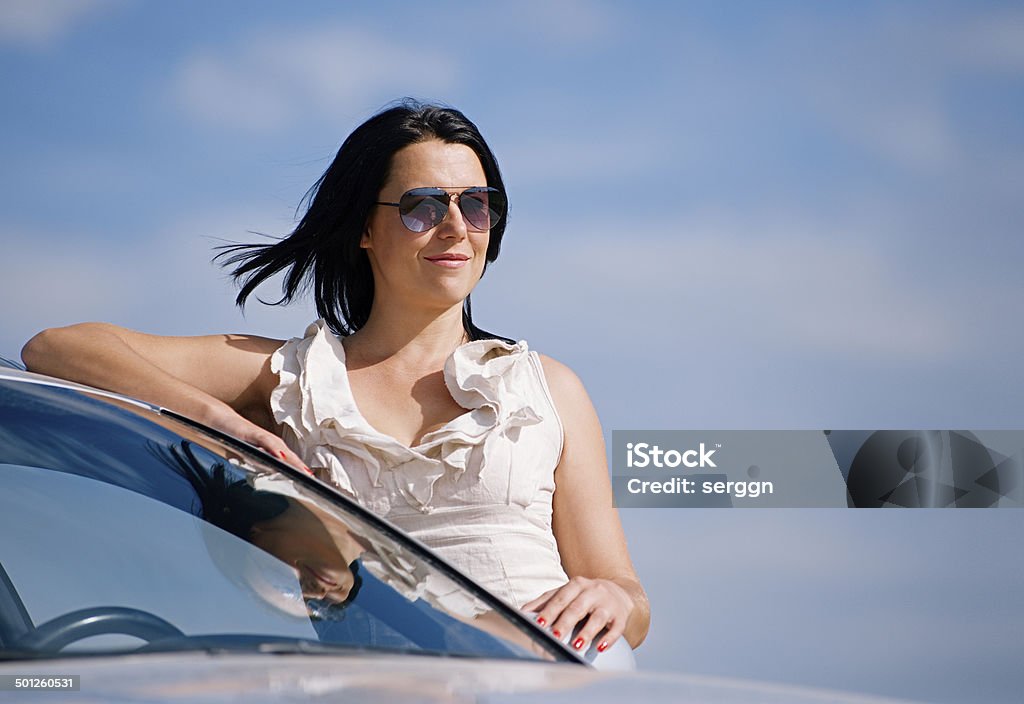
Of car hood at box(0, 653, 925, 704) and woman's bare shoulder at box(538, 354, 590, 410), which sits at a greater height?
woman's bare shoulder at box(538, 354, 590, 410)

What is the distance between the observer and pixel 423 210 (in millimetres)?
2754

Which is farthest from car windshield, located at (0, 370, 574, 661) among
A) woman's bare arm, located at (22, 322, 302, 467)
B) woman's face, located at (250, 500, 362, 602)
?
woman's bare arm, located at (22, 322, 302, 467)

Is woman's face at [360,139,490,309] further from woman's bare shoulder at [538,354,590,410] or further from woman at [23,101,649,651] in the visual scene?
woman's bare shoulder at [538,354,590,410]

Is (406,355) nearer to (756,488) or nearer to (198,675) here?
(198,675)

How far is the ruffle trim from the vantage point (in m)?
2.48

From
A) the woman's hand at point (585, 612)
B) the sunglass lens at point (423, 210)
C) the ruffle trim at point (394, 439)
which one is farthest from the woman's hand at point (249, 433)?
the sunglass lens at point (423, 210)

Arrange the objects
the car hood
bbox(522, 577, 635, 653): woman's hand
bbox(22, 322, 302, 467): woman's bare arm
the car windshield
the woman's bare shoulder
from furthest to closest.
Result: 1. the woman's bare shoulder
2. bbox(22, 322, 302, 467): woman's bare arm
3. bbox(522, 577, 635, 653): woman's hand
4. the car windshield
5. the car hood

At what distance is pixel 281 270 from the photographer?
3023 millimetres

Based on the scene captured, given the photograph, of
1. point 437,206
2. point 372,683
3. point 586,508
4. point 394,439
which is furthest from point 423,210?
point 372,683

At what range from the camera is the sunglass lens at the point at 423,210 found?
2.74 meters

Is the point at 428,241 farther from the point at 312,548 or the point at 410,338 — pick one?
the point at 312,548

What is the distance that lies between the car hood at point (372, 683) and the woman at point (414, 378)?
945 mm

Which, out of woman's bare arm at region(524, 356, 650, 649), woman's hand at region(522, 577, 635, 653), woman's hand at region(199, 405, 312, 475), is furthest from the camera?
woman's bare arm at region(524, 356, 650, 649)

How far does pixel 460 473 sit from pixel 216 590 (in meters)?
1.16
